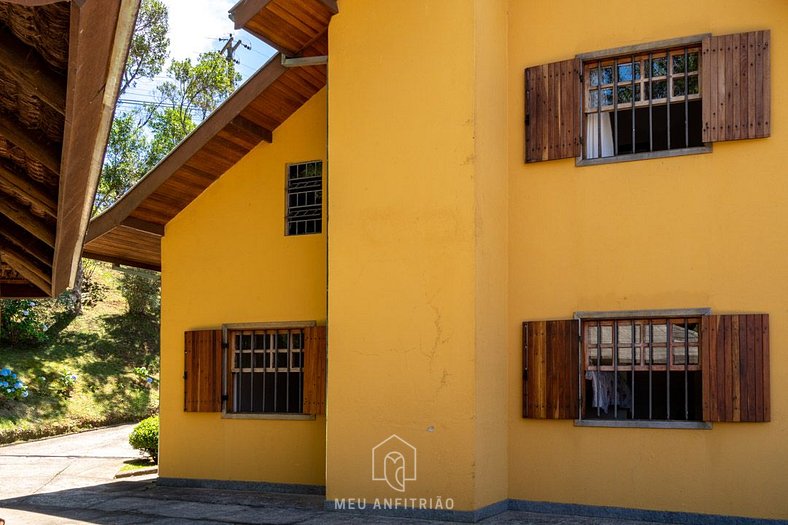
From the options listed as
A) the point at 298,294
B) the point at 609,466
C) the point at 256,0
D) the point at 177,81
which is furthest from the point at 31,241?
the point at 177,81

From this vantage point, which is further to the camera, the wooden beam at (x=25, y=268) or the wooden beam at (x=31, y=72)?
the wooden beam at (x=25, y=268)

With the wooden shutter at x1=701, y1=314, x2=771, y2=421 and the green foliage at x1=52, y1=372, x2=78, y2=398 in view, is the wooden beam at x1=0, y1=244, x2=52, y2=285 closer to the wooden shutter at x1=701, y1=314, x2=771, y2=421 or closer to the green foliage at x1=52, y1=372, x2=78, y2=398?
the wooden shutter at x1=701, y1=314, x2=771, y2=421

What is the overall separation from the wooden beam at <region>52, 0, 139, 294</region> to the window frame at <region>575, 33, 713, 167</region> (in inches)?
Answer: 231

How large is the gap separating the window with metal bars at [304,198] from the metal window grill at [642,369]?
3.95 m

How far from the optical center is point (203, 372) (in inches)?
481

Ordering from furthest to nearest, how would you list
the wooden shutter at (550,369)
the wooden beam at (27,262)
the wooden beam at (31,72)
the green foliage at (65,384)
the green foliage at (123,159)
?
the green foliage at (123,159) < the green foliage at (65,384) < the wooden shutter at (550,369) < the wooden beam at (27,262) < the wooden beam at (31,72)

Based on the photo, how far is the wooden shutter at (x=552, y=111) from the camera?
10062 mm

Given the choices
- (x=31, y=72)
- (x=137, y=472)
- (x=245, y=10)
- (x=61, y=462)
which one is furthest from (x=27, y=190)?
(x=61, y=462)

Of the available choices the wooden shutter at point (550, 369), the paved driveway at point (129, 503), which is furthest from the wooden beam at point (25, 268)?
the wooden shutter at point (550, 369)

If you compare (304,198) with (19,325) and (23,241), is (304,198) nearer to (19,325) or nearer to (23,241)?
(23,241)

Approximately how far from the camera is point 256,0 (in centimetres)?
993

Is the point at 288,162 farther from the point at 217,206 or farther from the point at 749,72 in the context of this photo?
the point at 749,72

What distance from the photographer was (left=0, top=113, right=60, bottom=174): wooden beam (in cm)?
483

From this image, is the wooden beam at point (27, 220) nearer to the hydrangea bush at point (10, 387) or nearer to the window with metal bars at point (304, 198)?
the window with metal bars at point (304, 198)
